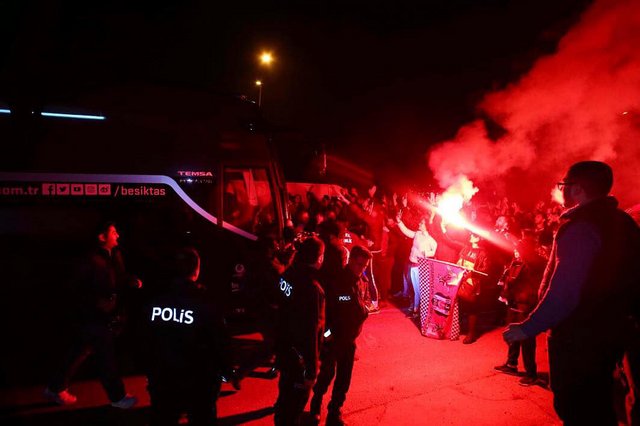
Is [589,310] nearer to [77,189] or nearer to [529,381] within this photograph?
[529,381]

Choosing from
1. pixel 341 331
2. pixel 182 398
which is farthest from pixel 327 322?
pixel 182 398

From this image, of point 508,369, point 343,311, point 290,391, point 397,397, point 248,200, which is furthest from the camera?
point 248,200

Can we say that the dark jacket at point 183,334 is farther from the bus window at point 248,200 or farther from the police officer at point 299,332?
the bus window at point 248,200

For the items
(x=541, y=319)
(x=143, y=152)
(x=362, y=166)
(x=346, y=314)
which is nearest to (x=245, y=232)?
(x=143, y=152)

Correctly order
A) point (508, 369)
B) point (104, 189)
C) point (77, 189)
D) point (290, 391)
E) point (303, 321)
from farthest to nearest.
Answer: point (508, 369) → point (104, 189) → point (77, 189) → point (290, 391) → point (303, 321)

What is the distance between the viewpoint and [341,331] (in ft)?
14.1

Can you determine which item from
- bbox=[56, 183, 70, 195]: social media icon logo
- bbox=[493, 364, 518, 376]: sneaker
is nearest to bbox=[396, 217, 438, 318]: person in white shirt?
bbox=[493, 364, 518, 376]: sneaker

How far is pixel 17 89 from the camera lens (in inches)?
228

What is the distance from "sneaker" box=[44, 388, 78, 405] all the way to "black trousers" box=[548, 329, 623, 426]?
504 centimetres

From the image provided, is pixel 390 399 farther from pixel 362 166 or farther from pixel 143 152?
pixel 362 166

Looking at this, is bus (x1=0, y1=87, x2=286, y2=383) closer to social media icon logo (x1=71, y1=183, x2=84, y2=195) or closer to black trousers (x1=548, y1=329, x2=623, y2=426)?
social media icon logo (x1=71, y1=183, x2=84, y2=195)

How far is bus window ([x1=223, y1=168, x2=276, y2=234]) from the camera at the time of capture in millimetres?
6684

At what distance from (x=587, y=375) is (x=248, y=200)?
505 centimetres

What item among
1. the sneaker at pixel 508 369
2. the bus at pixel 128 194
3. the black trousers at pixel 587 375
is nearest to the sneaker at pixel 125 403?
the bus at pixel 128 194
